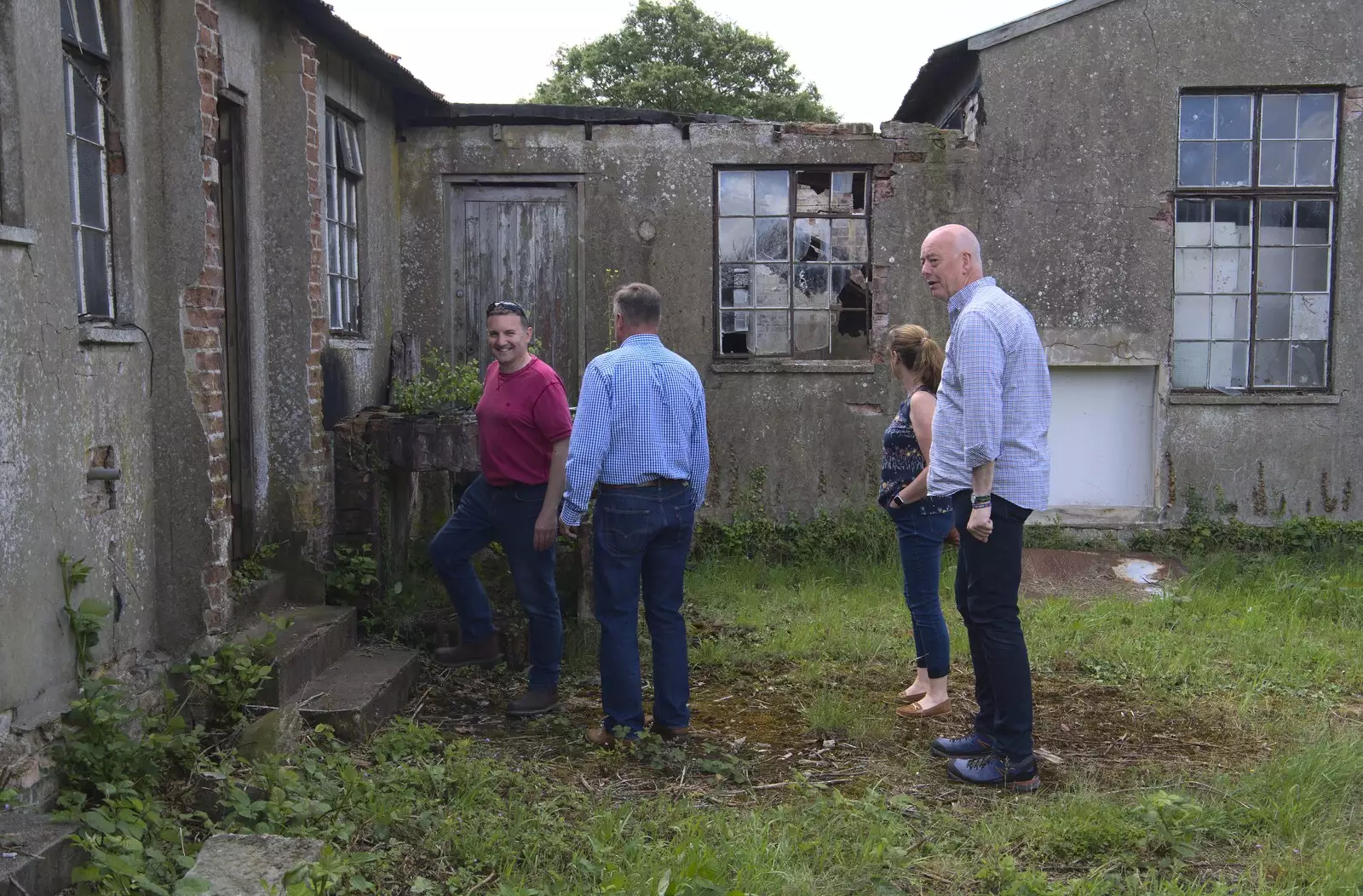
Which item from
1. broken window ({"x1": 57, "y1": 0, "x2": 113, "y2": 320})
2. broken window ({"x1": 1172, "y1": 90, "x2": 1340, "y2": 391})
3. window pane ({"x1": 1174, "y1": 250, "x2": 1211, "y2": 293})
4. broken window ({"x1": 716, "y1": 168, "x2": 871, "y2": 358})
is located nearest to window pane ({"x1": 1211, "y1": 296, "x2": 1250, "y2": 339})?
broken window ({"x1": 1172, "y1": 90, "x2": 1340, "y2": 391})

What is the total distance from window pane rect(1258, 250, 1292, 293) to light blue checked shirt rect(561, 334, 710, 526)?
265 inches

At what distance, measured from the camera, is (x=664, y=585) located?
16.4 feet

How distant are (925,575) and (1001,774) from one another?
1022 millimetres

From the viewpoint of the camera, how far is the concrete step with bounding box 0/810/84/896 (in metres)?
3.16

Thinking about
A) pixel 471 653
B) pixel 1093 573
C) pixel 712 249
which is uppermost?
pixel 712 249

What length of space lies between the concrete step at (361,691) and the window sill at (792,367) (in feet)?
13.9

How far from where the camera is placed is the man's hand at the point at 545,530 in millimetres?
5250

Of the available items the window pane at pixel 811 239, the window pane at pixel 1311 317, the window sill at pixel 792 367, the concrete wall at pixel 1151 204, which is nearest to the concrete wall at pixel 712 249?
the window sill at pixel 792 367

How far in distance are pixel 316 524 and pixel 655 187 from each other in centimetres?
428

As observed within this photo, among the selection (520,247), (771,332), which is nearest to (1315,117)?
(771,332)

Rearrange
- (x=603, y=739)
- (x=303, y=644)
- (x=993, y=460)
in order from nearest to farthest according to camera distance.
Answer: (x=993, y=460)
(x=603, y=739)
(x=303, y=644)

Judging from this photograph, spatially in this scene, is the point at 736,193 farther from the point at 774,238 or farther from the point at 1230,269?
the point at 1230,269

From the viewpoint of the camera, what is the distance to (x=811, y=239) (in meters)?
9.71

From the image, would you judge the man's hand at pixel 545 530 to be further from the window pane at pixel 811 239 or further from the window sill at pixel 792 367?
the window pane at pixel 811 239
